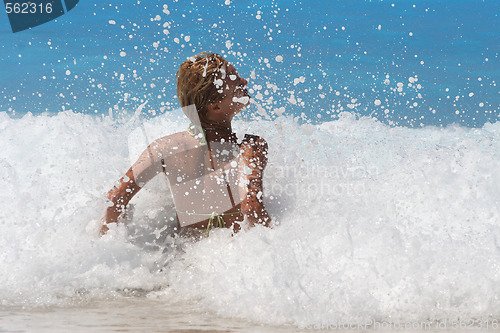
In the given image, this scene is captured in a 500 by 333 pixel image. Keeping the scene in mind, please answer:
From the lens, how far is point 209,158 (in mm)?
3307

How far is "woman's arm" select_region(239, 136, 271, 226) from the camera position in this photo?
127 inches

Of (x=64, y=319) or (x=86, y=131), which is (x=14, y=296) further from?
(x=86, y=131)

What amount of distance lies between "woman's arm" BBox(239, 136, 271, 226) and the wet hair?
37 cm

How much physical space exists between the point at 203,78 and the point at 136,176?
2.43ft

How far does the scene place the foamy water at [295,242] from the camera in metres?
2.70

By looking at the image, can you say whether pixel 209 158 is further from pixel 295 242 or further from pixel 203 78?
pixel 295 242

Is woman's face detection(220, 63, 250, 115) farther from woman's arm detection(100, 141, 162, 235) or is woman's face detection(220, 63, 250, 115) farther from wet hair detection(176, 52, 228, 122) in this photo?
woman's arm detection(100, 141, 162, 235)

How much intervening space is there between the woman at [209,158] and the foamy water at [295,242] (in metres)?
0.18

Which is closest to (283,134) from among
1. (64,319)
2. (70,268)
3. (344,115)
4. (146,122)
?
(70,268)

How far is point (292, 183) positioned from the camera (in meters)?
3.93

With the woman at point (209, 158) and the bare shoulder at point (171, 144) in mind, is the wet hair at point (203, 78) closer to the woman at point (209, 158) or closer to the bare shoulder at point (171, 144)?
the woman at point (209, 158)

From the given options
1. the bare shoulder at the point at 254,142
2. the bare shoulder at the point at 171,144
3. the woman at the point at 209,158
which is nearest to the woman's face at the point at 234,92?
the woman at the point at 209,158

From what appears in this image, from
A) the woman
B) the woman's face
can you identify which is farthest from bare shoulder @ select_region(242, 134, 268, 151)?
the woman's face

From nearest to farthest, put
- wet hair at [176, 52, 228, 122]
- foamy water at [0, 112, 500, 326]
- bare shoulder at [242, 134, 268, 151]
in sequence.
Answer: foamy water at [0, 112, 500, 326]
wet hair at [176, 52, 228, 122]
bare shoulder at [242, 134, 268, 151]
